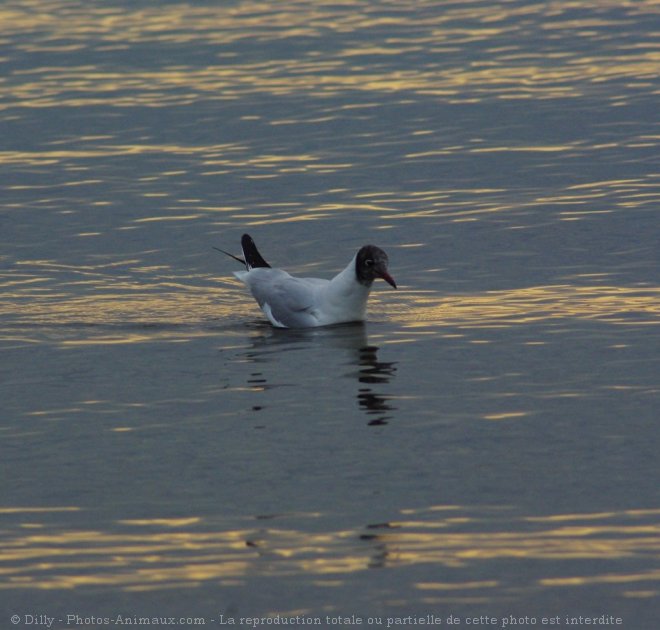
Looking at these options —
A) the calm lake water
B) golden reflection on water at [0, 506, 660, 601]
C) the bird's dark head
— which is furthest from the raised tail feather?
golden reflection on water at [0, 506, 660, 601]

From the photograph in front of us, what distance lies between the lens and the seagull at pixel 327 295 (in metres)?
18.9

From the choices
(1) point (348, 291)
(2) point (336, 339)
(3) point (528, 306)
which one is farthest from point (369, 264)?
(3) point (528, 306)

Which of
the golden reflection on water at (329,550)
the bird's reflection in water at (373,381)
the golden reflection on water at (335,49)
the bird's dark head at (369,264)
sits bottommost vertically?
the golden reflection on water at (329,550)

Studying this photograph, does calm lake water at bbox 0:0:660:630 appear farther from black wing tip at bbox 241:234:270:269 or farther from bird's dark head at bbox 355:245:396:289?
bird's dark head at bbox 355:245:396:289

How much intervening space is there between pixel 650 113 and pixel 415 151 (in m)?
4.90

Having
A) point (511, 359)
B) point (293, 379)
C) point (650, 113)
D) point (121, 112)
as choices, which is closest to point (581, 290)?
point (511, 359)

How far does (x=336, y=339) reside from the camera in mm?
18438

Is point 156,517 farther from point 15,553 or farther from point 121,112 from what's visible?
point 121,112

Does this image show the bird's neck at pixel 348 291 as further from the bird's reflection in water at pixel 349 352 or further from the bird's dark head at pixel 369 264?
the bird's reflection in water at pixel 349 352

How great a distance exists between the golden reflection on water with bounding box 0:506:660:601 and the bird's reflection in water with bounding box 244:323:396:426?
9.56 ft

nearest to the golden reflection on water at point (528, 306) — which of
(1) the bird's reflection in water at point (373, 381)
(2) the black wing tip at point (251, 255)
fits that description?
(1) the bird's reflection in water at point (373, 381)

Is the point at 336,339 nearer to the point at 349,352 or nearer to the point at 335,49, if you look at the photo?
the point at 349,352

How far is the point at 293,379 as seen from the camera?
54.3ft

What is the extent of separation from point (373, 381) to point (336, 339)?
213cm
